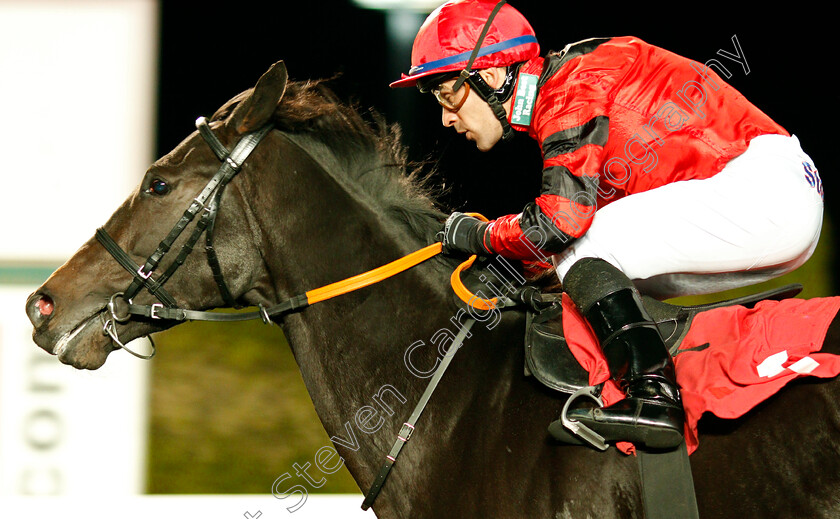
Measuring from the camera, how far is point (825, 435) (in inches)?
63.0

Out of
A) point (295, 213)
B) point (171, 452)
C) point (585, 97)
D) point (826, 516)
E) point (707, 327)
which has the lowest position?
point (171, 452)

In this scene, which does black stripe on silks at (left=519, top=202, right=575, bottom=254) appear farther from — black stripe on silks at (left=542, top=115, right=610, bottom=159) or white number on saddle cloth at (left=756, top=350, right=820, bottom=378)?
white number on saddle cloth at (left=756, top=350, right=820, bottom=378)

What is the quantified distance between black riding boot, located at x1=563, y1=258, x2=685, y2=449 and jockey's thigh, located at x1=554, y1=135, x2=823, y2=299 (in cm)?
12

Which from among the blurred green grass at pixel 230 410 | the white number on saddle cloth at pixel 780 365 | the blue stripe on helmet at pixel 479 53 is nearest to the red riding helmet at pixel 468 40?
the blue stripe on helmet at pixel 479 53

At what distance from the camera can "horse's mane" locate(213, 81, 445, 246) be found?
7.02 ft

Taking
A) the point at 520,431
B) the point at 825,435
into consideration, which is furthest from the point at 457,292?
the point at 825,435

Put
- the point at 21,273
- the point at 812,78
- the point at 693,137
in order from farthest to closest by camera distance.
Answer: the point at 812,78 < the point at 21,273 < the point at 693,137

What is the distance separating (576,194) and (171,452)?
4.01 meters

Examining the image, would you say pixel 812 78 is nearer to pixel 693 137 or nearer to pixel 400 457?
pixel 693 137

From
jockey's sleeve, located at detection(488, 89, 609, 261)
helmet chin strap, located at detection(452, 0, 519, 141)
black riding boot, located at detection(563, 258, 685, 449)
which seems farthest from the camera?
helmet chin strap, located at detection(452, 0, 519, 141)

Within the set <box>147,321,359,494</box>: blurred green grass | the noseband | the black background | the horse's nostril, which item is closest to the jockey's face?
the noseband

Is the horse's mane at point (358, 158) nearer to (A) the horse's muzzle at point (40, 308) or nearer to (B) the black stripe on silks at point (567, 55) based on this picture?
(B) the black stripe on silks at point (567, 55)

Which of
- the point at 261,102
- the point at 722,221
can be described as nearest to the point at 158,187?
the point at 261,102

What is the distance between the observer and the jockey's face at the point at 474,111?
204 centimetres
